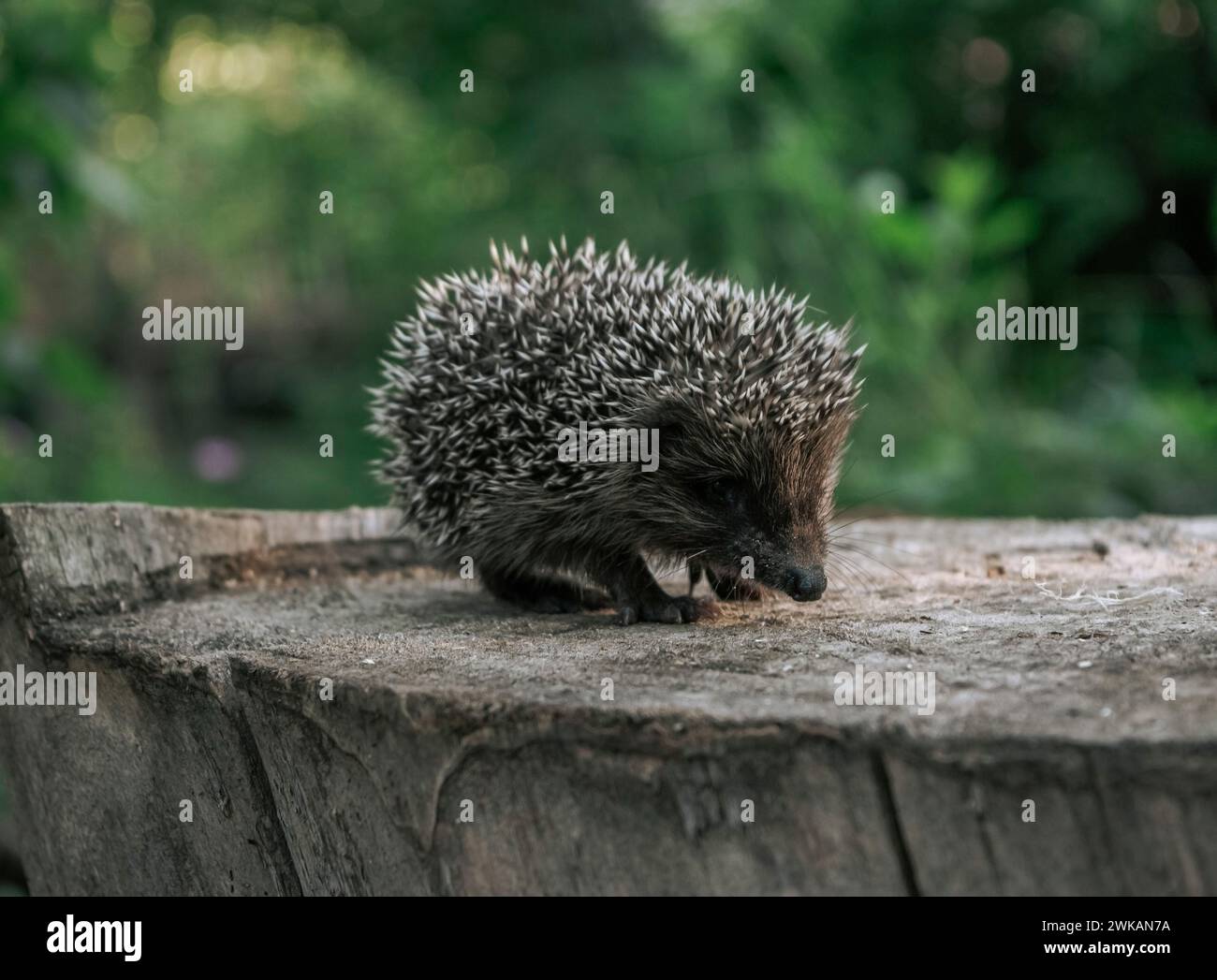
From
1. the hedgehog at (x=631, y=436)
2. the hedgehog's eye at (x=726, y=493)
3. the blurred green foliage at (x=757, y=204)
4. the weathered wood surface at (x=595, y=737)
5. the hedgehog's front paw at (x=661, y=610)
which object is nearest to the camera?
the weathered wood surface at (x=595, y=737)

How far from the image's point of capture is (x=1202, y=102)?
39.7 ft

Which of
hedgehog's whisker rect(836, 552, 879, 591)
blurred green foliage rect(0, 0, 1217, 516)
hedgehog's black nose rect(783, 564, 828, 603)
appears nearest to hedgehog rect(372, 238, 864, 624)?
hedgehog's black nose rect(783, 564, 828, 603)

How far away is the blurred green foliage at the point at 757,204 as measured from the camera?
32.2ft

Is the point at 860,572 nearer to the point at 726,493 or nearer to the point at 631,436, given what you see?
the point at 726,493

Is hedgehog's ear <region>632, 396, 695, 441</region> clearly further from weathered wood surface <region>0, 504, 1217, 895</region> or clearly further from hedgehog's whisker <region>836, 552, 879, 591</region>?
hedgehog's whisker <region>836, 552, 879, 591</region>

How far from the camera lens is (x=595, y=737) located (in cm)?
312

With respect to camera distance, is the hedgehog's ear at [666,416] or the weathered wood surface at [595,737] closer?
the weathered wood surface at [595,737]

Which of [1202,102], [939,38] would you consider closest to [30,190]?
[939,38]

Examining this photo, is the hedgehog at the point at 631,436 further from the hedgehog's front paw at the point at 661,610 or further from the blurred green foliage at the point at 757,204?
the blurred green foliage at the point at 757,204

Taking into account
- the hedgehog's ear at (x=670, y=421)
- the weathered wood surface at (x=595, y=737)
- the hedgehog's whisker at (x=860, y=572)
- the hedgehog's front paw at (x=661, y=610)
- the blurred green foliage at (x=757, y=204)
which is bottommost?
the weathered wood surface at (x=595, y=737)

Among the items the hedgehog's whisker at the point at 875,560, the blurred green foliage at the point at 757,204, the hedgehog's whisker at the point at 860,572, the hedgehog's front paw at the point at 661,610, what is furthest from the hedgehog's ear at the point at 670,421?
the blurred green foliage at the point at 757,204

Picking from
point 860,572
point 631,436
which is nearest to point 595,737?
point 631,436

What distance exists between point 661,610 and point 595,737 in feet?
5.82
